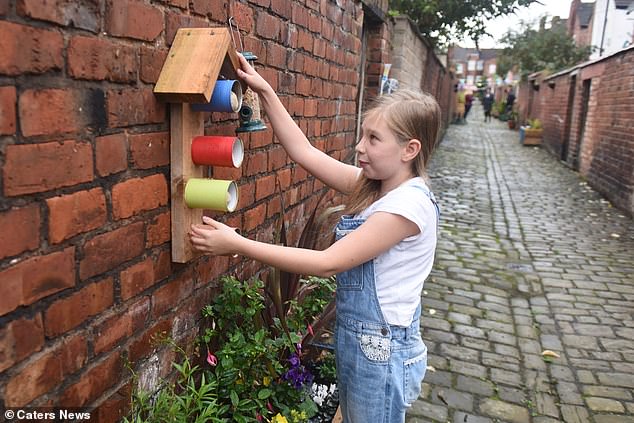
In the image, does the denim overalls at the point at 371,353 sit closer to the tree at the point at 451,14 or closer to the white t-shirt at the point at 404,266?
the white t-shirt at the point at 404,266

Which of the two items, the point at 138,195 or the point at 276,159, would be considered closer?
the point at 138,195

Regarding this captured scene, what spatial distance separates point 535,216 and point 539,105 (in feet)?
45.1

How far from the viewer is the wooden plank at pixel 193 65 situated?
150 cm

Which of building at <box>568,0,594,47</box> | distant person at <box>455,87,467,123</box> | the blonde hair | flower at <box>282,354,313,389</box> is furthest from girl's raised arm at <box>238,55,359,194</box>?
building at <box>568,0,594,47</box>

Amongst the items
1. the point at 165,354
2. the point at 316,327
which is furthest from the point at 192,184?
the point at 316,327

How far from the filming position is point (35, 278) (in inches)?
47.5

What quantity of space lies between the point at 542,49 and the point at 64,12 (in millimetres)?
24112

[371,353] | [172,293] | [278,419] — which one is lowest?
[278,419]

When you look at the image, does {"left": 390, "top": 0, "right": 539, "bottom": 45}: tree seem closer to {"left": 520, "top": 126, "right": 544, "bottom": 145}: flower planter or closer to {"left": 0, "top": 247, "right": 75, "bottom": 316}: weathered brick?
{"left": 520, "top": 126, "right": 544, "bottom": 145}: flower planter

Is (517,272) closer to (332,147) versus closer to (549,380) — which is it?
(549,380)

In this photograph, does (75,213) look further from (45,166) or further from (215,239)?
(215,239)

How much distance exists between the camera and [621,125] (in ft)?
30.4

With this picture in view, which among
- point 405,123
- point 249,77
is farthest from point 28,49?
point 405,123

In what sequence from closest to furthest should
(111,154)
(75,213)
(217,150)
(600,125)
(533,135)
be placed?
(75,213), (111,154), (217,150), (600,125), (533,135)
